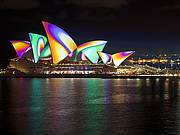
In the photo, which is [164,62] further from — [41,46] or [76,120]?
[76,120]

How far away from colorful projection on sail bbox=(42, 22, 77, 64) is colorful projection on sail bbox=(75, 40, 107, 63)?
4.96 metres

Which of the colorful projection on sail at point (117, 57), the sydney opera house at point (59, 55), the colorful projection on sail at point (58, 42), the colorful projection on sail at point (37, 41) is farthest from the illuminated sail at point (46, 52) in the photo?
the colorful projection on sail at point (117, 57)

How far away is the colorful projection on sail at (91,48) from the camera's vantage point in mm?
80137

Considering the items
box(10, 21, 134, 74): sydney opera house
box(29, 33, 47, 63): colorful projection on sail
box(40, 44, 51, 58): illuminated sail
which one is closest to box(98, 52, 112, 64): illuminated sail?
box(10, 21, 134, 74): sydney opera house

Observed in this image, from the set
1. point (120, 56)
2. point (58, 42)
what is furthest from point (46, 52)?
point (120, 56)

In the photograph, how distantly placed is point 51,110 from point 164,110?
17.8 ft

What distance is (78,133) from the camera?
48.2ft

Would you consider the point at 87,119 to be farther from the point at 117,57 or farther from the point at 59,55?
the point at 117,57

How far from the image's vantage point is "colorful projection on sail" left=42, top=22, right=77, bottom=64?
222 ft

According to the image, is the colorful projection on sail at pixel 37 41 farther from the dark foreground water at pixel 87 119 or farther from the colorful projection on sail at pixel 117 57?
the dark foreground water at pixel 87 119

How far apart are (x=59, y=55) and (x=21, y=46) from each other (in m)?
12.9

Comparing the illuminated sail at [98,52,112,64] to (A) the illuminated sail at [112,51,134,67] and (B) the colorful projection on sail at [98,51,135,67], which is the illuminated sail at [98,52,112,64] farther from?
(A) the illuminated sail at [112,51,134,67]

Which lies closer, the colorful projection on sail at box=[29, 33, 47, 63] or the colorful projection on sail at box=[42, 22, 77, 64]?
the colorful projection on sail at box=[42, 22, 77, 64]

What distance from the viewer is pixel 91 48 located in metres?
81.1
